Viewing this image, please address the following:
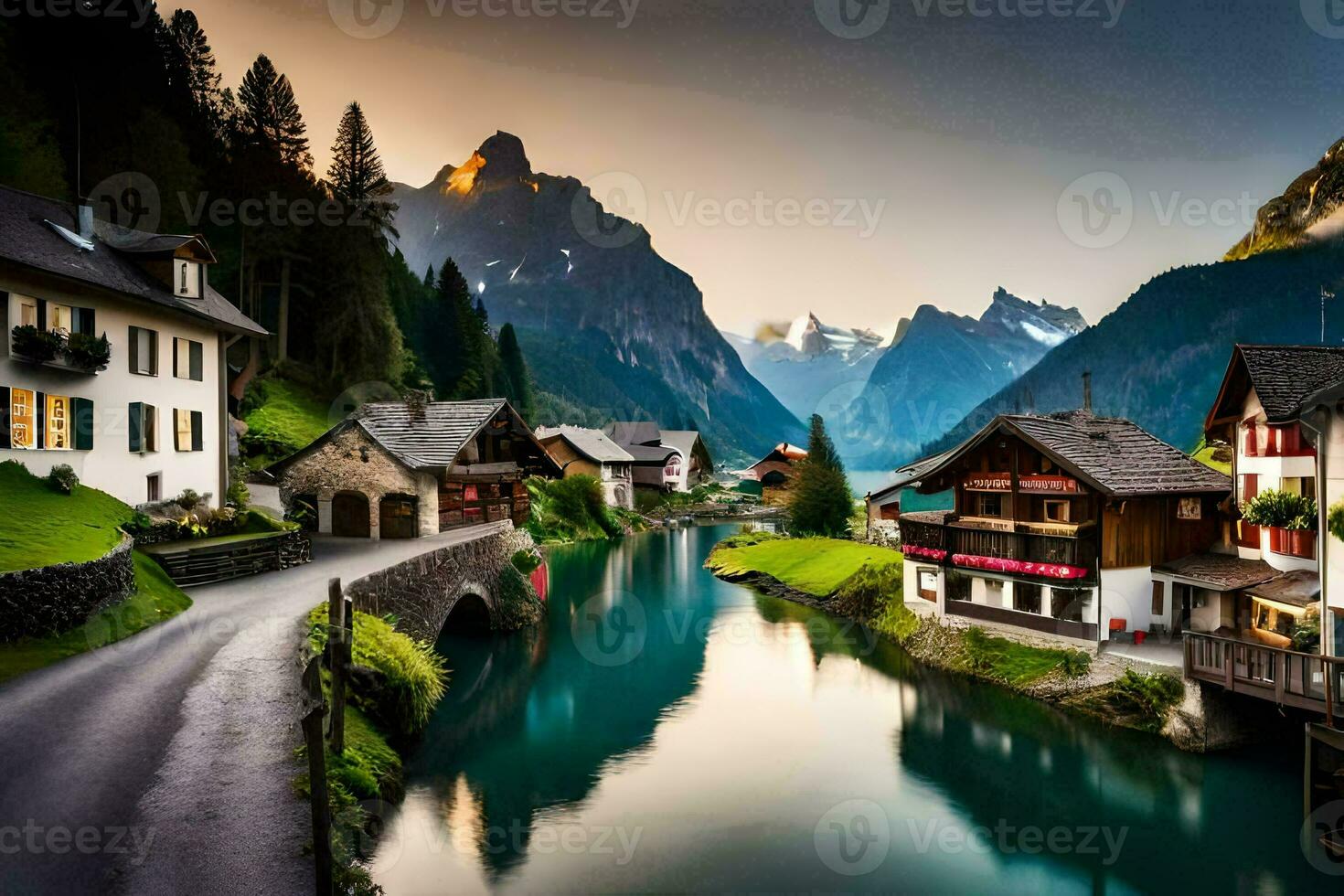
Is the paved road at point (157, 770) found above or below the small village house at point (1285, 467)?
below

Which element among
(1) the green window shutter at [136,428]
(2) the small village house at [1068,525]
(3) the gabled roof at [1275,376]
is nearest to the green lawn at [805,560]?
(2) the small village house at [1068,525]

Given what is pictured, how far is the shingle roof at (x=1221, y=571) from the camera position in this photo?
Answer: 2308 centimetres

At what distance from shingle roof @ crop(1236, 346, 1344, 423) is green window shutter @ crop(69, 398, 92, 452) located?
32.9 metres

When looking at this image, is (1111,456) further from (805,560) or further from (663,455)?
(663,455)

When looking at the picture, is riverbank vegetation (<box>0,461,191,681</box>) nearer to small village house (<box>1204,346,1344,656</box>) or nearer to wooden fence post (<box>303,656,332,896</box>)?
wooden fence post (<box>303,656,332,896</box>)

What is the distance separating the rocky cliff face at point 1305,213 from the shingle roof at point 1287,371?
44.2 m

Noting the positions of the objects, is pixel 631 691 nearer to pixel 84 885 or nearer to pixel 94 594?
pixel 94 594

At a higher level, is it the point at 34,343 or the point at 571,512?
the point at 34,343

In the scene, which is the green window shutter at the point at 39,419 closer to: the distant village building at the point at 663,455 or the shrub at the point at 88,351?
the shrub at the point at 88,351

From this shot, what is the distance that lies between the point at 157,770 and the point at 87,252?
20.6 m

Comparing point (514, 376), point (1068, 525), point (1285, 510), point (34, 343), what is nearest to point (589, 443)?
point (514, 376)

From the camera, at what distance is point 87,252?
82.4ft

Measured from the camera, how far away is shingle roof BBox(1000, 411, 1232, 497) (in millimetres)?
25906

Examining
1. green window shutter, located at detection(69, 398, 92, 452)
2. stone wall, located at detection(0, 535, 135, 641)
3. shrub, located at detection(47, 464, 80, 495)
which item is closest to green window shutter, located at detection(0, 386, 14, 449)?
shrub, located at detection(47, 464, 80, 495)
